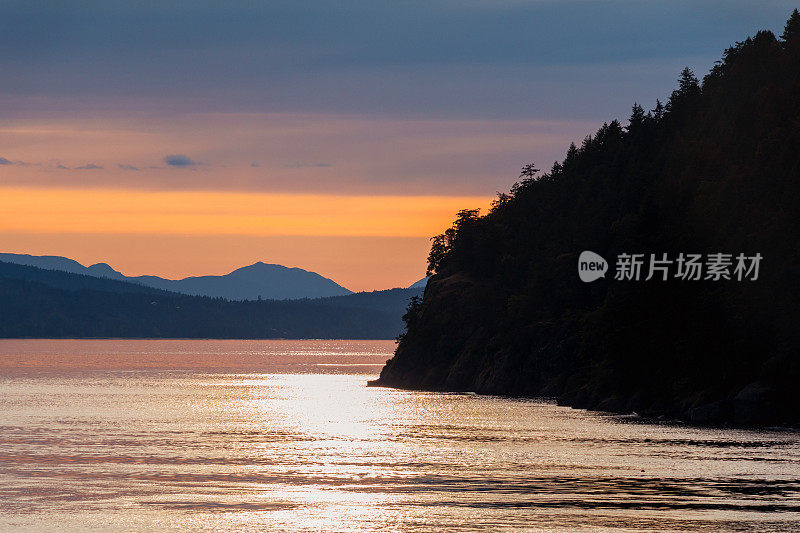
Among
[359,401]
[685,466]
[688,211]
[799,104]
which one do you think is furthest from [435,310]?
[685,466]

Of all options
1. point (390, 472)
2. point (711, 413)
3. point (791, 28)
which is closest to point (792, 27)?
point (791, 28)

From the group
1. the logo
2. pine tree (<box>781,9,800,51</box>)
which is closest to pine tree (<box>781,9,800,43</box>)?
pine tree (<box>781,9,800,51</box>)

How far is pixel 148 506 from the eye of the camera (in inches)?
1905

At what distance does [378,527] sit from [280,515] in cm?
484

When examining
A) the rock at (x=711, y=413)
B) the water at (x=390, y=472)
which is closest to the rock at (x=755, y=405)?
the rock at (x=711, y=413)

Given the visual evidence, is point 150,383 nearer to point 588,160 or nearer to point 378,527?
point 588,160

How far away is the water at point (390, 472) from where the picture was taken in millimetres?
45250

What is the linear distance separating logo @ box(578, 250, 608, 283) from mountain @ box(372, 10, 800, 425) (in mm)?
1025

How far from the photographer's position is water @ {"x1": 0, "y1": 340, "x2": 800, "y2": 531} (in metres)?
45.2

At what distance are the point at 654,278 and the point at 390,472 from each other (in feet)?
156

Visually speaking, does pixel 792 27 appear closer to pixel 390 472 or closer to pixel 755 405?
pixel 755 405

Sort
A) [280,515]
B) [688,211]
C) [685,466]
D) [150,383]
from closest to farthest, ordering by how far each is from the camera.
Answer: [280,515]
[685,466]
[688,211]
[150,383]

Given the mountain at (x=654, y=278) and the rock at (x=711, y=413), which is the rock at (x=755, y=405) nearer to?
the mountain at (x=654, y=278)

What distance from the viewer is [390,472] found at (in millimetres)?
62250
